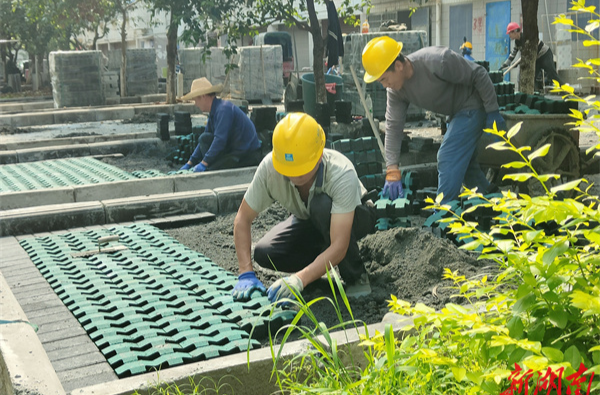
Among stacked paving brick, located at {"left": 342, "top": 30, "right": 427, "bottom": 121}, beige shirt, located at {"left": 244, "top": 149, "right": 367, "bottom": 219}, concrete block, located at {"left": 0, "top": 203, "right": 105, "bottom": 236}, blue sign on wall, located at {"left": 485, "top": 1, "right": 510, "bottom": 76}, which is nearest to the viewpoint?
beige shirt, located at {"left": 244, "top": 149, "right": 367, "bottom": 219}

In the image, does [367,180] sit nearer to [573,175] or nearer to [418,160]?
[418,160]

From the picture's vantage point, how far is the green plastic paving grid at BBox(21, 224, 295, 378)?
12.7ft

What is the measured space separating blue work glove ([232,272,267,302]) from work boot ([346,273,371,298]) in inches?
26.9

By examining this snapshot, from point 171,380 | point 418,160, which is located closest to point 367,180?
point 418,160

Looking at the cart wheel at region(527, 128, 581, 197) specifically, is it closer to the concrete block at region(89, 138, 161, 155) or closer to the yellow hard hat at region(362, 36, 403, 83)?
the yellow hard hat at region(362, 36, 403, 83)

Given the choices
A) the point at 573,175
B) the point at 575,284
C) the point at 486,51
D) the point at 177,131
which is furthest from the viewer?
the point at 486,51

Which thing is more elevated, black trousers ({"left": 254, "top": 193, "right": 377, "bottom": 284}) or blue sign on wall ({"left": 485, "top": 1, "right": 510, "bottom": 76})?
blue sign on wall ({"left": 485, "top": 1, "right": 510, "bottom": 76})

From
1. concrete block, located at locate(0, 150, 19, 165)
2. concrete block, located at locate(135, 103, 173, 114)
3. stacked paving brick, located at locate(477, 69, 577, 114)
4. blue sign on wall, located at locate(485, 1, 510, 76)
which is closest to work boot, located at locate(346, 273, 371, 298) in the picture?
stacked paving brick, located at locate(477, 69, 577, 114)

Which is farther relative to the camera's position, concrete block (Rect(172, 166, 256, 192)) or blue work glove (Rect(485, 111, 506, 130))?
concrete block (Rect(172, 166, 256, 192))

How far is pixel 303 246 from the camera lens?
197 inches

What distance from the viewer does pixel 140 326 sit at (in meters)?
4.22

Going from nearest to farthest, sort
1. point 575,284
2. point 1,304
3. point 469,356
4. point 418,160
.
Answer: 1. point 575,284
2. point 469,356
3. point 1,304
4. point 418,160

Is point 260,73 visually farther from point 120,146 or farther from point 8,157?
point 8,157

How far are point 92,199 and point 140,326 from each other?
4168 mm
